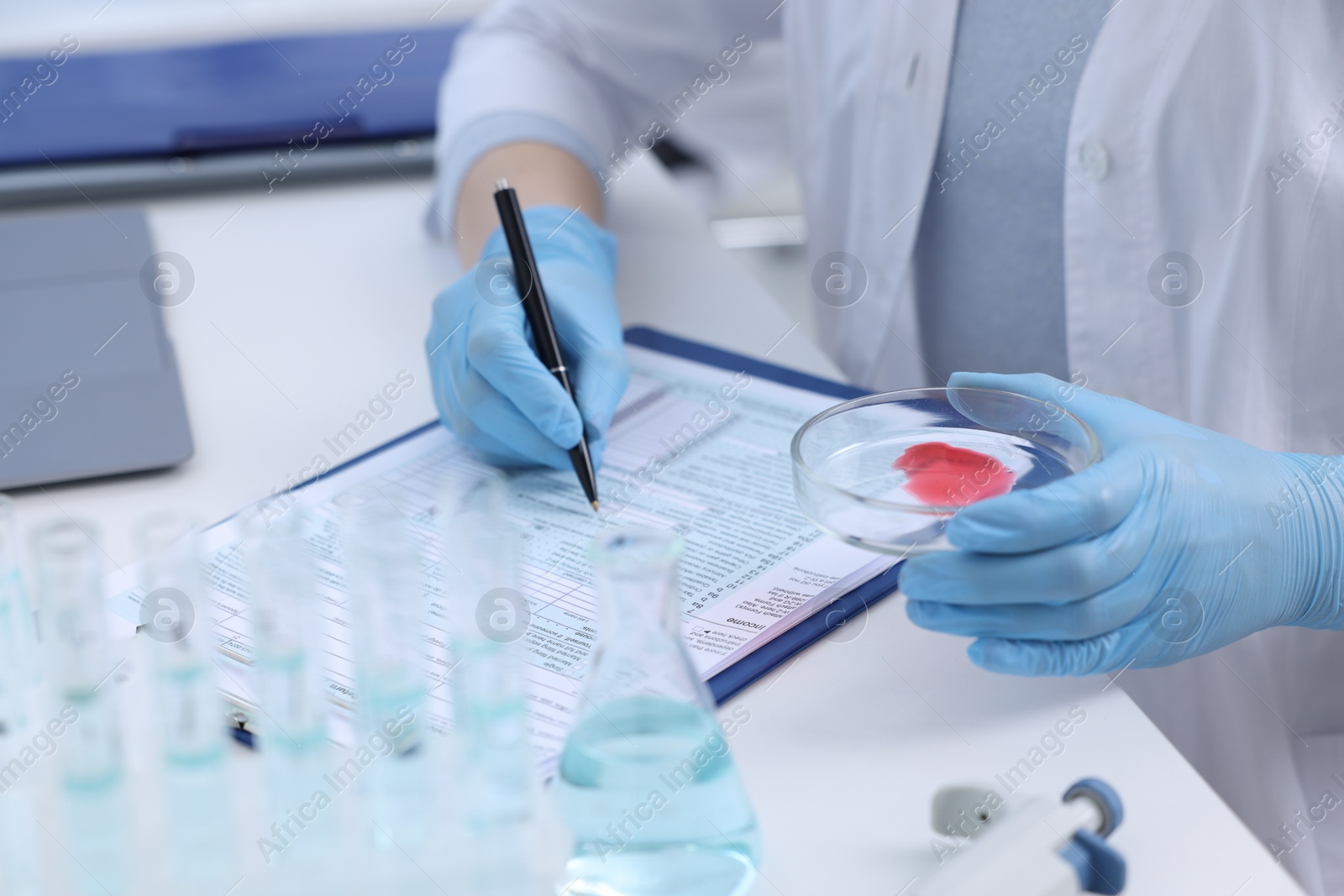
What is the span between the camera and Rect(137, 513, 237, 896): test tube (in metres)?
0.48

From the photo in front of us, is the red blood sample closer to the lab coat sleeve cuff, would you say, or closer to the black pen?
the black pen

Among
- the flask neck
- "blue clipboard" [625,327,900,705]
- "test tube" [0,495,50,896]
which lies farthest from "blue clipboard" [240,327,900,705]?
"test tube" [0,495,50,896]

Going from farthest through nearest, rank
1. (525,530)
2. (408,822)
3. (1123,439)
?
(525,530)
(1123,439)
(408,822)

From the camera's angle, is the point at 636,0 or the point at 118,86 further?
the point at 118,86

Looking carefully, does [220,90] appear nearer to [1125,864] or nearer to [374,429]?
[374,429]

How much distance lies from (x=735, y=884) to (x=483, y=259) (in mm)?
Result: 715

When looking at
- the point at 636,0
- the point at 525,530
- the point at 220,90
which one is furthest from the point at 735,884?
the point at 220,90

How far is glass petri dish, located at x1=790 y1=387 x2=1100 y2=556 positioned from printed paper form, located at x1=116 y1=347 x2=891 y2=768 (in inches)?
2.8

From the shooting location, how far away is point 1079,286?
44.8 inches

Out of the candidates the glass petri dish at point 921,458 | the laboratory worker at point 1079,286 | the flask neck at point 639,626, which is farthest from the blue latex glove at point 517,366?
the flask neck at point 639,626

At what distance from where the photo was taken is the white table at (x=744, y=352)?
0.61 metres

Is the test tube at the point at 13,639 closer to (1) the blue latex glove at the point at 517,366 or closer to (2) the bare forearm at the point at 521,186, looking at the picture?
(1) the blue latex glove at the point at 517,366

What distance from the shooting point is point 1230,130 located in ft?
3.41

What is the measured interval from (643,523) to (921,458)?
0.22 m
